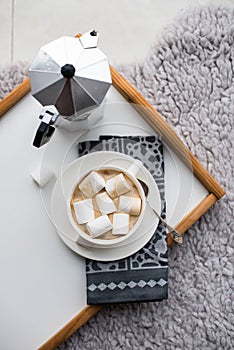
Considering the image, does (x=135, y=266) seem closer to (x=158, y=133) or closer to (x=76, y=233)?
(x=76, y=233)

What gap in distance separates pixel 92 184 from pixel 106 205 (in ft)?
0.16

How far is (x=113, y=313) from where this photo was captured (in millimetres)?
1286

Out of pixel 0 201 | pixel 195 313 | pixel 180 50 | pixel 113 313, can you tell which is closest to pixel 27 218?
pixel 0 201

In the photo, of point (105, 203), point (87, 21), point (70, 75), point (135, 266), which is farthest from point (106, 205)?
point (87, 21)

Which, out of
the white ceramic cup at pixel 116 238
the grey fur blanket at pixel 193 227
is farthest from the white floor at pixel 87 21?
the white ceramic cup at pixel 116 238

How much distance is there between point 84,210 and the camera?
108 cm

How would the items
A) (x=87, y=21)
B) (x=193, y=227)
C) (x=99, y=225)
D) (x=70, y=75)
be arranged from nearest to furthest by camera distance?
(x=70, y=75), (x=99, y=225), (x=193, y=227), (x=87, y=21)

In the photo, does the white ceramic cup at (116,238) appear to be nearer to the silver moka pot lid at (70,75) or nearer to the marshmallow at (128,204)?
the marshmallow at (128,204)

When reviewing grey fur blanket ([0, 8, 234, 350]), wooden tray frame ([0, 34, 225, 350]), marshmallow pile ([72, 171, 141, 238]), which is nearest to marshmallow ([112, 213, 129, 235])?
marshmallow pile ([72, 171, 141, 238])

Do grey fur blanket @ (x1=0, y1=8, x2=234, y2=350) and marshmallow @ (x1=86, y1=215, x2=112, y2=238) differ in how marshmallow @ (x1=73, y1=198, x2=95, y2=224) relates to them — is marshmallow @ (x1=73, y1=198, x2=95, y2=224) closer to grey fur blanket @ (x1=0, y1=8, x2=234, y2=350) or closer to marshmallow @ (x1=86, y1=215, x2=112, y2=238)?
marshmallow @ (x1=86, y1=215, x2=112, y2=238)

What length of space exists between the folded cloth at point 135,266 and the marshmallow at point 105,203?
0.11 m

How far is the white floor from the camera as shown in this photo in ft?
4.72

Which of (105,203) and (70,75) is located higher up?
(70,75)

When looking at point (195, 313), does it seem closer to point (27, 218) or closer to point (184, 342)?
point (184, 342)
